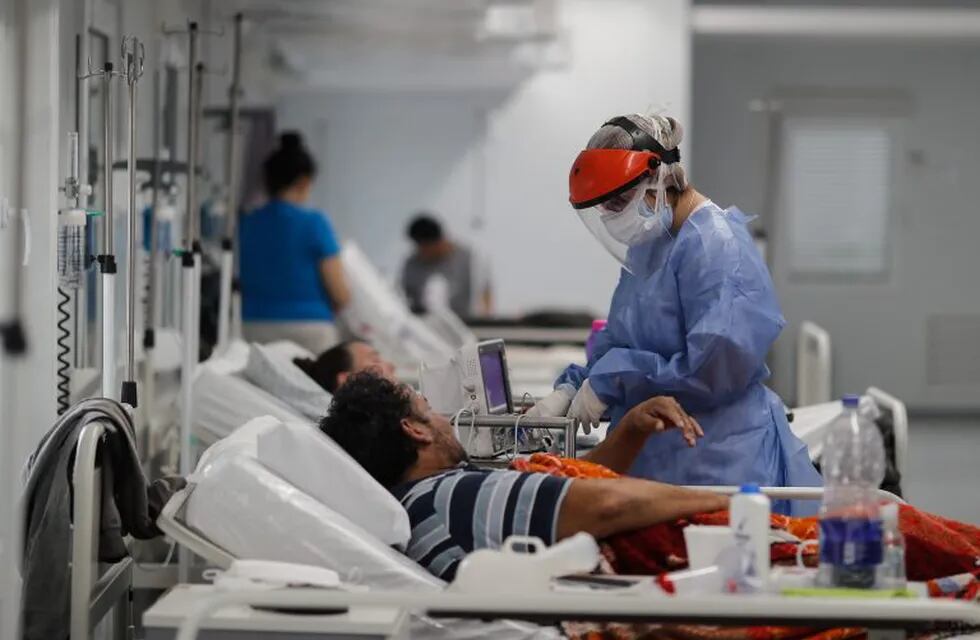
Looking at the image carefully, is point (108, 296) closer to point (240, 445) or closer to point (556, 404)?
point (240, 445)

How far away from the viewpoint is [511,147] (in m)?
9.05

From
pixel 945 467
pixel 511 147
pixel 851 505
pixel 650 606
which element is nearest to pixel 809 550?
pixel 851 505

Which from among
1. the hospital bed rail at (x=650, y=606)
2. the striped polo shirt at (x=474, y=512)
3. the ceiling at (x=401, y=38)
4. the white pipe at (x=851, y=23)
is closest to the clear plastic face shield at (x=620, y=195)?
the striped polo shirt at (x=474, y=512)

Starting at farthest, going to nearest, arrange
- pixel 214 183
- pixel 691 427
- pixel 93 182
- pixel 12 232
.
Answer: pixel 214 183 < pixel 93 182 < pixel 12 232 < pixel 691 427

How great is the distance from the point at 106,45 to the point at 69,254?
1099 mm

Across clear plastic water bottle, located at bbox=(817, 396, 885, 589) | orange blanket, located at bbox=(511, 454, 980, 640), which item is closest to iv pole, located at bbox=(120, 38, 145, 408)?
orange blanket, located at bbox=(511, 454, 980, 640)

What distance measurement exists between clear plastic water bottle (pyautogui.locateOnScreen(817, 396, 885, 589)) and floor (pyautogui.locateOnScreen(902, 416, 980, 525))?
348 cm

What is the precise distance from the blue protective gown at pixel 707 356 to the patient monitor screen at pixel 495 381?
227 millimetres

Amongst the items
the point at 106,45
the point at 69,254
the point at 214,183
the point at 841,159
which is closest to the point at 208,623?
the point at 69,254

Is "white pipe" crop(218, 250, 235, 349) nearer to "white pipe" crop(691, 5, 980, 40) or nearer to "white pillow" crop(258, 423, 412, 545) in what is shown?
"white pillow" crop(258, 423, 412, 545)

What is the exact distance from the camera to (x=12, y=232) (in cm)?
359

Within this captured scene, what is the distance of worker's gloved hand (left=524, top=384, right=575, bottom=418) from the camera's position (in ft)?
11.6

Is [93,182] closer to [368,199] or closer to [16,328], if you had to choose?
[16,328]

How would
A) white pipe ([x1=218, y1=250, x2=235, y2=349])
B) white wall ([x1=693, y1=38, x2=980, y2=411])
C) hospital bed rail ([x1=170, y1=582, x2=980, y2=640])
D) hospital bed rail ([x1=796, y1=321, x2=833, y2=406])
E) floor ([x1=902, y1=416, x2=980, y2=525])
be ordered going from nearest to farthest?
1. hospital bed rail ([x1=170, y1=582, x2=980, y2=640])
2. white pipe ([x1=218, y1=250, x2=235, y2=349])
3. hospital bed rail ([x1=796, y1=321, x2=833, y2=406])
4. floor ([x1=902, y1=416, x2=980, y2=525])
5. white wall ([x1=693, y1=38, x2=980, y2=411])
